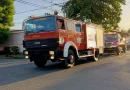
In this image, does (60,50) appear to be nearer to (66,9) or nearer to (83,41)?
(83,41)

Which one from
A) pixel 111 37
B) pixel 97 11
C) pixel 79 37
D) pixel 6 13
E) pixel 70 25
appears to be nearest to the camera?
pixel 70 25

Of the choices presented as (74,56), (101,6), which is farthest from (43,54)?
(101,6)

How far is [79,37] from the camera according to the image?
14930 millimetres

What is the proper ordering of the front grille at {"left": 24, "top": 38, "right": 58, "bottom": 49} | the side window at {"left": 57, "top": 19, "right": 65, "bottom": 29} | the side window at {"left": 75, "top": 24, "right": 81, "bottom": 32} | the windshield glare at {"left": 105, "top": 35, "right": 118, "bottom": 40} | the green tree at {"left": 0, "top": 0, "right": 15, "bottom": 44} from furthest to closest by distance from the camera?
the green tree at {"left": 0, "top": 0, "right": 15, "bottom": 44}, the windshield glare at {"left": 105, "top": 35, "right": 118, "bottom": 40}, the side window at {"left": 75, "top": 24, "right": 81, "bottom": 32}, the side window at {"left": 57, "top": 19, "right": 65, "bottom": 29}, the front grille at {"left": 24, "top": 38, "right": 58, "bottom": 49}

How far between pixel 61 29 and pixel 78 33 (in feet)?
7.55

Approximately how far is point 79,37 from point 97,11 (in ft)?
46.9

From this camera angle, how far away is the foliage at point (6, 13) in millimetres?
33066

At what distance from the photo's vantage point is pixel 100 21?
28.7 metres

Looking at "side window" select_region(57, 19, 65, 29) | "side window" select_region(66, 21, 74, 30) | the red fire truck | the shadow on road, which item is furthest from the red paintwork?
the shadow on road

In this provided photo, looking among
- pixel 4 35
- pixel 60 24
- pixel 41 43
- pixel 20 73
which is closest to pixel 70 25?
pixel 60 24

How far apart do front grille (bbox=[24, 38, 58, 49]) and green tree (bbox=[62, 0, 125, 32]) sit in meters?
15.4

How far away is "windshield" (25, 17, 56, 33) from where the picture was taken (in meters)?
12.5

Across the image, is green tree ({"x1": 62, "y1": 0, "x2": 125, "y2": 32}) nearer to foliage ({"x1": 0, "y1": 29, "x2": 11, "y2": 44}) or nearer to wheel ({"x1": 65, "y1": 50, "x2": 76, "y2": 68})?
foliage ({"x1": 0, "y1": 29, "x2": 11, "y2": 44})

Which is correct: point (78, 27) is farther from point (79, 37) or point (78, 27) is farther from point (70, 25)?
point (70, 25)
